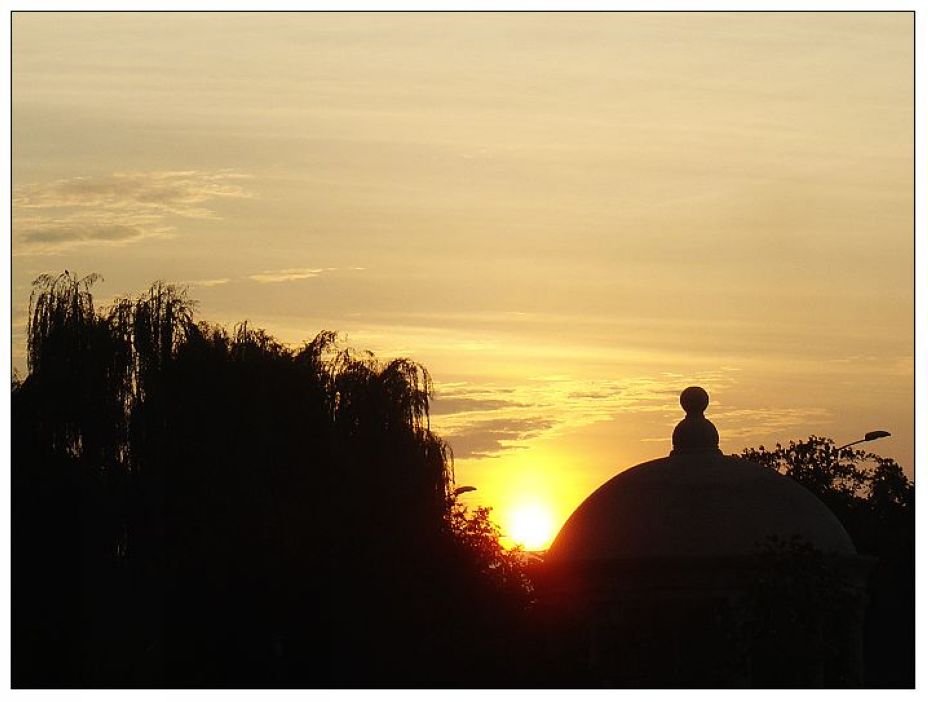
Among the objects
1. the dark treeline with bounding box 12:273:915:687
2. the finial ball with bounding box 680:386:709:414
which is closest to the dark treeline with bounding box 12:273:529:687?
the dark treeline with bounding box 12:273:915:687

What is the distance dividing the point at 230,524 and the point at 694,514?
24.0 ft

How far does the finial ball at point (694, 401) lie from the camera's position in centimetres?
3275

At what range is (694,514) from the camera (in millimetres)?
30391

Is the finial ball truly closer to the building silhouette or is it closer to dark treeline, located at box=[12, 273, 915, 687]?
the building silhouette

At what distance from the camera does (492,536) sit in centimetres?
3372

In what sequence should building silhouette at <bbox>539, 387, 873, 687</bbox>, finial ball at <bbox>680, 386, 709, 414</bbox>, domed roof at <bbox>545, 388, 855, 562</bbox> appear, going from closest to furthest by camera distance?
building silhouette at <bbox>539, 387, 873, 687</bbox>
domed roof at <bbox>545, 388, 855, 562</bbox>
finial ball at <bbox>680, 386, 709, 414</bbox>

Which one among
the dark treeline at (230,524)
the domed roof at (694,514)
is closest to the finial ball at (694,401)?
the domed roof at (694,514)

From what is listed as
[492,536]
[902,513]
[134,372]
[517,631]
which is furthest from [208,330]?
[902,513]

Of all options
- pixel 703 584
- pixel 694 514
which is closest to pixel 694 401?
pixel 694 514

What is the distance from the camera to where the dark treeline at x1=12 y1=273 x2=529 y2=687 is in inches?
1139

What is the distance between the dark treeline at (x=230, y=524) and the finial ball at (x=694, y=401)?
3.99 m

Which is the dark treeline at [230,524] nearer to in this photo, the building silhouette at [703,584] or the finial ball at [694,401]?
the building silhouette at [703,584]

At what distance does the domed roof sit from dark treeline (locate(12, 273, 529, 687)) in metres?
1.91
